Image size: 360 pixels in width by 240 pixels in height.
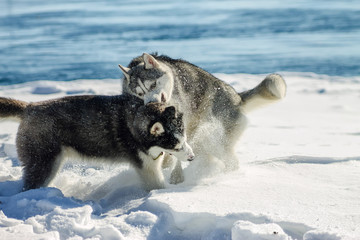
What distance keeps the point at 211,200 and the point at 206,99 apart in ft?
5.60

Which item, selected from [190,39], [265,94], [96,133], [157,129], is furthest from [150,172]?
[190,39]

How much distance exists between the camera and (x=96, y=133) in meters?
4.25

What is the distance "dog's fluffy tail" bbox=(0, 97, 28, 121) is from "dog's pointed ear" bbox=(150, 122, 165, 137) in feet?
3.82

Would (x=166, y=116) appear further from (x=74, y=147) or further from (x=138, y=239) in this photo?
(x=138, y=239)

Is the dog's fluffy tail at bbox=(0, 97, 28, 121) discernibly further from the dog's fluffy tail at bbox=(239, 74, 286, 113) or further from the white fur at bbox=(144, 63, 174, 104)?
the dog's fluffy tail at bbox=(239, 74, 286, 113)

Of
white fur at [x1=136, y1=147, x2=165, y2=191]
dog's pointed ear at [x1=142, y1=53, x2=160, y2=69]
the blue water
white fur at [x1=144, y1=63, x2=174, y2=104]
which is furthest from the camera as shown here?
the blue water

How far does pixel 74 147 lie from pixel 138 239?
134cm

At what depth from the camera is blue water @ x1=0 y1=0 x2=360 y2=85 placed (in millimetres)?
12231

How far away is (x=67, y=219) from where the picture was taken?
331 centimetres

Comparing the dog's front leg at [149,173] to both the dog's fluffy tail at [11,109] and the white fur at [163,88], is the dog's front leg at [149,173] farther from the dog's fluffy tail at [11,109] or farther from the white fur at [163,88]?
the dog's fluffy tail at [11,109]

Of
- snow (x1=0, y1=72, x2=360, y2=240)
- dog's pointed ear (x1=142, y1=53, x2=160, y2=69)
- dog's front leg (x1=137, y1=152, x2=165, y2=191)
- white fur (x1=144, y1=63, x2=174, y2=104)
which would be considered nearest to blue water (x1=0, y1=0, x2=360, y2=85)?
snow (x1=0, y1=72, x2=360, y2=240)

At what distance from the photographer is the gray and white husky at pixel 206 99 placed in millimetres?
5012

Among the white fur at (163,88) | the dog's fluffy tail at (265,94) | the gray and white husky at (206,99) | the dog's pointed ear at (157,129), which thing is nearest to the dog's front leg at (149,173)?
the dog's pointed ear at (157,129)

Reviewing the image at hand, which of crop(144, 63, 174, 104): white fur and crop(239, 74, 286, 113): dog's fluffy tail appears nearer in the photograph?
crop(144, 63, 174, 104): white fur
